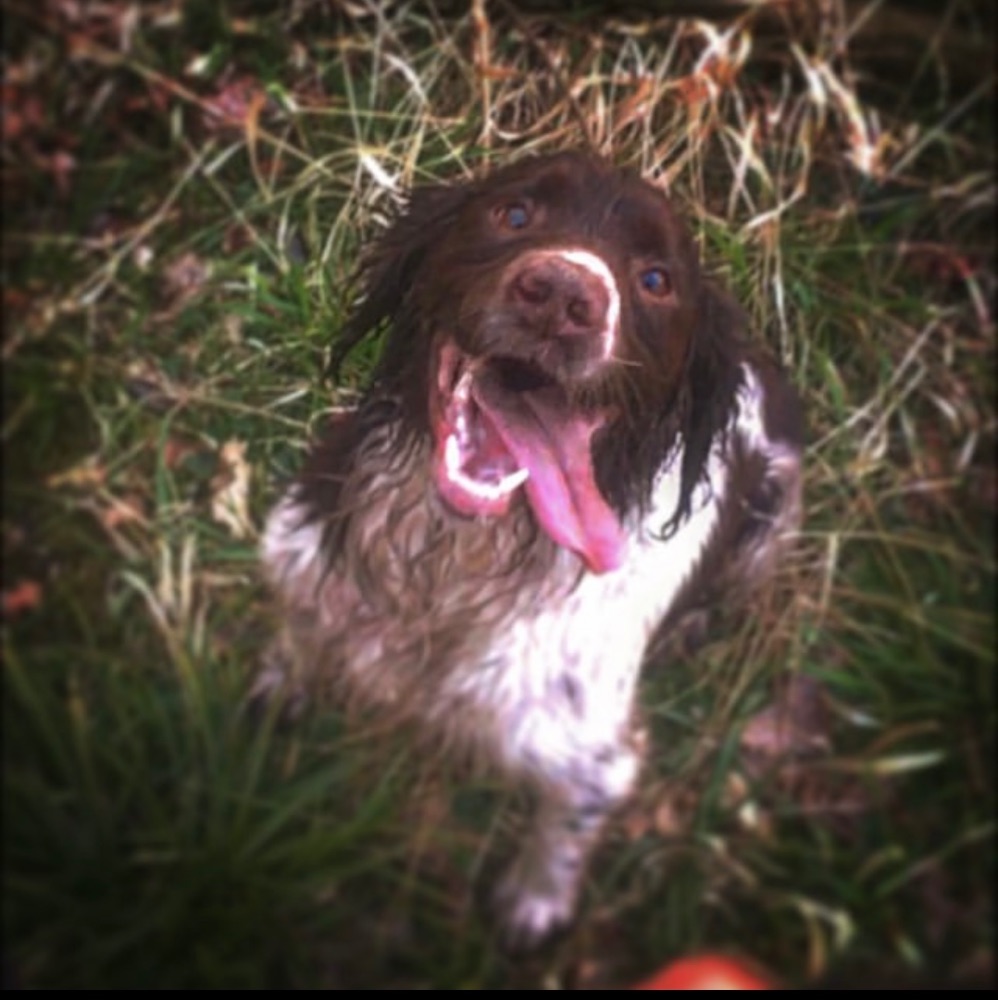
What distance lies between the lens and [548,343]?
68.1 inches

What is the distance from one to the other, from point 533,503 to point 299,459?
1.02 feet

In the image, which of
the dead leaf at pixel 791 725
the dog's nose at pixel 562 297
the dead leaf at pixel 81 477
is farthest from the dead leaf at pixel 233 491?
the dead leaf at pixel 791 725

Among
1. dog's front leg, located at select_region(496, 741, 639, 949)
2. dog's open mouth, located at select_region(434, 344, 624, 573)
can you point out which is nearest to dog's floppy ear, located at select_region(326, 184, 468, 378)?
dog's open mouth, located at select_region(434, 344, 624, 573)

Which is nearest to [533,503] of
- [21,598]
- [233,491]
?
[233,491]

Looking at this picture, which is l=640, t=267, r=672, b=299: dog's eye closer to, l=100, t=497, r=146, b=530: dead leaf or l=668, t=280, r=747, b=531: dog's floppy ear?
l=668, t=280, r=747, b=531: dog's floppy ear

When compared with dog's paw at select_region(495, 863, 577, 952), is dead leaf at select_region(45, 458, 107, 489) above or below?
above

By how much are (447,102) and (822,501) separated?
0.72m

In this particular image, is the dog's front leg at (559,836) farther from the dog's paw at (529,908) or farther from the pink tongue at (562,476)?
the pink tongue at (562,476)

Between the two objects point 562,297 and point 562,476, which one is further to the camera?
point 562,476

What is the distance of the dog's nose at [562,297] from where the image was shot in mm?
1711

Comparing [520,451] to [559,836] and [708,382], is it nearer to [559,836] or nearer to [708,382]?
[708,382]

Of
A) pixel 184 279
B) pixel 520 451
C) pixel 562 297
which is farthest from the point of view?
pixel 184 279

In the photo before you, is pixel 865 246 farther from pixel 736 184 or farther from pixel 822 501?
pixel 822 501

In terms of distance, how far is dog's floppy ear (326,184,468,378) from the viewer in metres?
1.84
